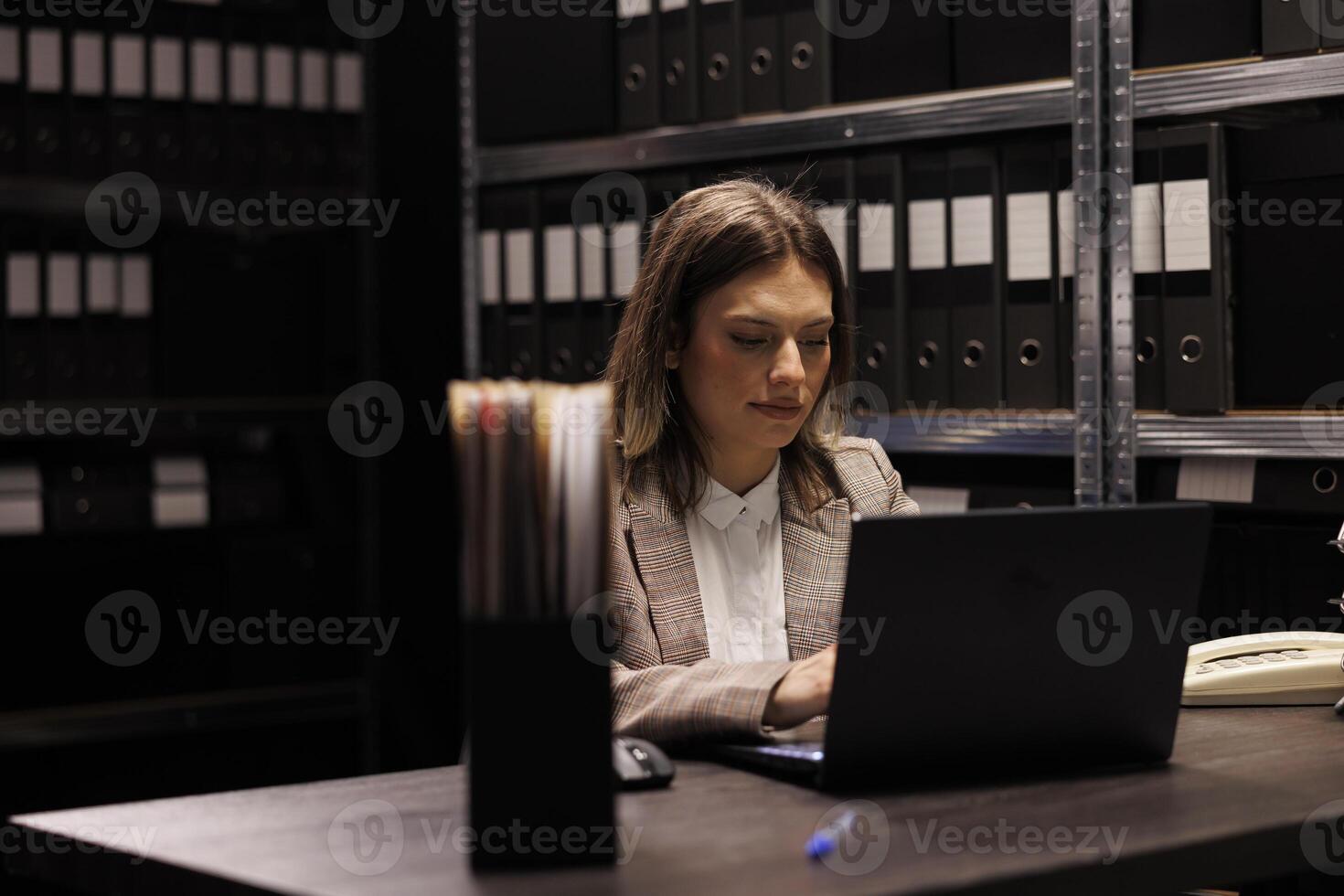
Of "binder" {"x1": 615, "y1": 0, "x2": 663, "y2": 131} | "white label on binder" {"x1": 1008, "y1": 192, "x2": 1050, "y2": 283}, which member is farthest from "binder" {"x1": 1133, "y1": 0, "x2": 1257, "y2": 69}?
"binder" {"x1": 615, "y1": 0, "x2": 663, "y2": 131}

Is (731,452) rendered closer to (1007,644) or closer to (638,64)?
(1007,644)

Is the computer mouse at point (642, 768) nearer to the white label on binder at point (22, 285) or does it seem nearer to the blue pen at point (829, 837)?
the blue pen at point (829, 837)

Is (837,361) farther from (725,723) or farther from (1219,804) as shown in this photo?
(1219,804)

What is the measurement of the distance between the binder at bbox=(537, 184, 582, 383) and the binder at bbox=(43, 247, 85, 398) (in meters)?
0.88

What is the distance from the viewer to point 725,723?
1388 millimetres

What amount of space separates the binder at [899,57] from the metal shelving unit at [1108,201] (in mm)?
30

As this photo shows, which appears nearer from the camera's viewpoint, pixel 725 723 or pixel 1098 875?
pixel 1098 875

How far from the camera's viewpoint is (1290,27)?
80.0 inches

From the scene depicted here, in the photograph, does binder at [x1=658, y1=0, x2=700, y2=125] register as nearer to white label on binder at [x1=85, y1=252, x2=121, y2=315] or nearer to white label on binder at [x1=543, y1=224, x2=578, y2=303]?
white label on binder at [x1=543, y1=224, x2=578, y2=303]

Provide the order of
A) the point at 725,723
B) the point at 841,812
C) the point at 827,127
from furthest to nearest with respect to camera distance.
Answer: the point at 827,127 → the point at 725,723 → the point at 841,812

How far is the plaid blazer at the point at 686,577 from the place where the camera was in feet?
5.16

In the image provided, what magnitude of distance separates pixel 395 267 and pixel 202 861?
2254 mm

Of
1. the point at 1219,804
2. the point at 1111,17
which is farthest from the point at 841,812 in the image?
the point at 1111,17

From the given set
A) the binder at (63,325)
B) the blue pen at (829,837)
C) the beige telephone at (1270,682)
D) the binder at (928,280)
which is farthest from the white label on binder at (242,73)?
the blue pen at (829,837)
